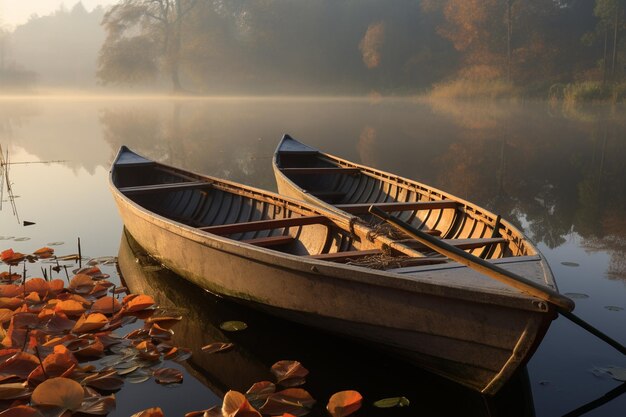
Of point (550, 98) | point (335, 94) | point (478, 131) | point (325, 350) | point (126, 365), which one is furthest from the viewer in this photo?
point (335, 94)

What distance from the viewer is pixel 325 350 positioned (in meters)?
4.85

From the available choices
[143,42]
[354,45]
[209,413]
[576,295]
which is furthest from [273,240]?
[143,42]

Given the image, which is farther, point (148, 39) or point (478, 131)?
point (148, 39)

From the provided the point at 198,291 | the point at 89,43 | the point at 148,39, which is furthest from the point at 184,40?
the point at 89,43

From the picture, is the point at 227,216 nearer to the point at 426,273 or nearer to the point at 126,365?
the point at 126,365

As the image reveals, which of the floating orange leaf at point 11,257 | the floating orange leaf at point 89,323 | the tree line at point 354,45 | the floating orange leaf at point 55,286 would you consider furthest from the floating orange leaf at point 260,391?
the tree line at point 354,45

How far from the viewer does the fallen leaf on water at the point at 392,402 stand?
401cm

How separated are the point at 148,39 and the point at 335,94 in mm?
18889

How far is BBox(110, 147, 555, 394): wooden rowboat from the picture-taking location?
143 inches

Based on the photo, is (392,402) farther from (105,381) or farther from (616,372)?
(105,381)

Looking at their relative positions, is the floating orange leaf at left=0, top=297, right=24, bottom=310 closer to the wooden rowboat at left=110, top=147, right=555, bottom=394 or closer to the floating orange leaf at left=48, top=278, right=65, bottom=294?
the floating orange leaf at left=48, top=278, right=65, bottom=294

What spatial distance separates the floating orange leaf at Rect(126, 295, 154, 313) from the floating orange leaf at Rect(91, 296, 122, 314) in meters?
0.12

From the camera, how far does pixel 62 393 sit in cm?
366

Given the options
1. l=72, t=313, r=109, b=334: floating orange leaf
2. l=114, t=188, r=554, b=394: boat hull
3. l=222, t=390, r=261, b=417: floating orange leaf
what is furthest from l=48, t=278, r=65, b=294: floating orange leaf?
l=222, t=390, r=261, b=417: floating orange leaf
